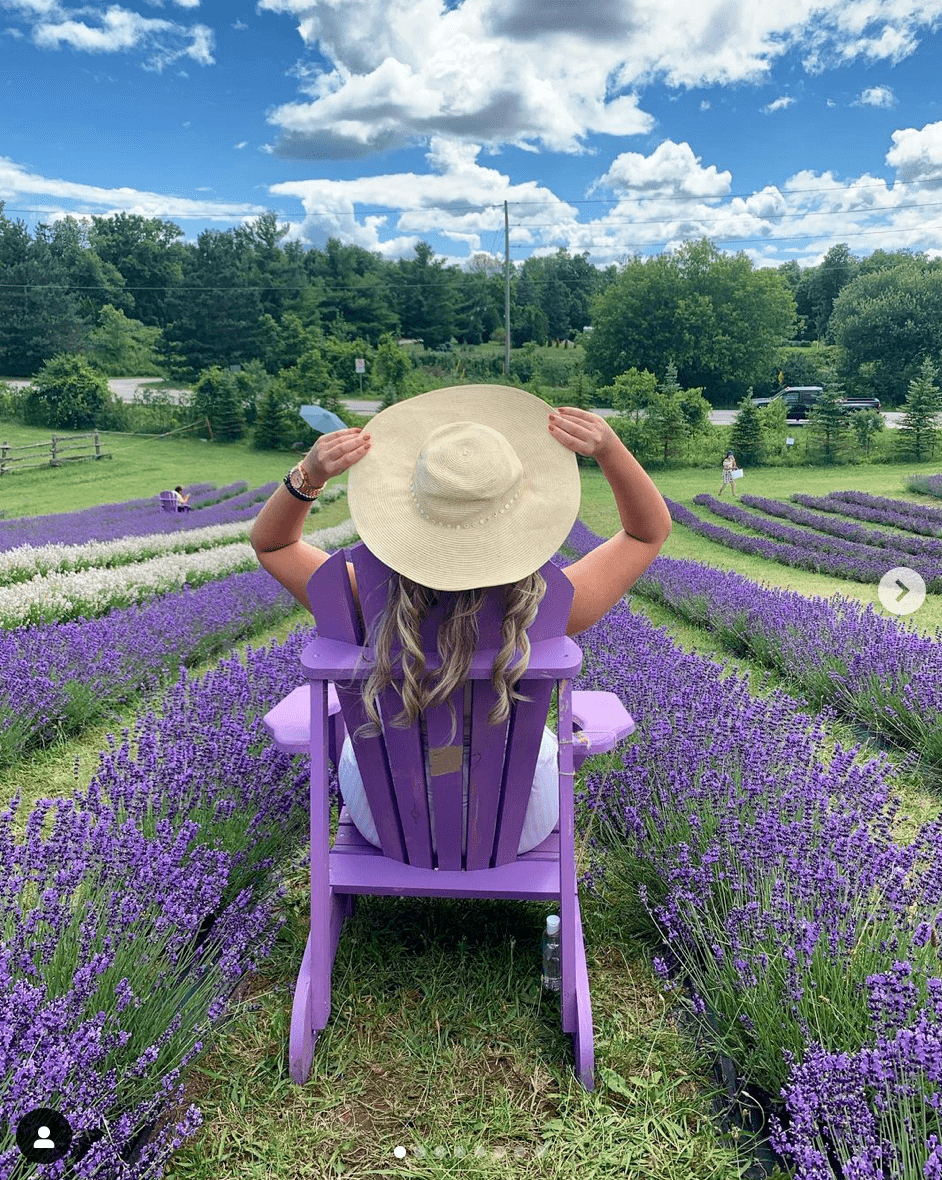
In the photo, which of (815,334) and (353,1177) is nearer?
(353,1177)

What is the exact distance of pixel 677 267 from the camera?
46.6 meters

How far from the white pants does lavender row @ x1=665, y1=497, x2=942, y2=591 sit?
8.34 metres

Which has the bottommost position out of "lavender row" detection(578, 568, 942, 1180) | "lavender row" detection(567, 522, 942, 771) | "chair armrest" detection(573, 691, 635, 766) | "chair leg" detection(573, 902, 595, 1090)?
"lavender row" detection(567, 522, 942, 771)

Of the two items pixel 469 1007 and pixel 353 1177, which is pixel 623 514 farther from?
pixel 353 1177

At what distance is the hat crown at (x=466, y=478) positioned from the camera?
5.28 feet

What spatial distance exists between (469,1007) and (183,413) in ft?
107

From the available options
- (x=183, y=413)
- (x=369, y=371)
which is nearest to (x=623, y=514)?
(x=183, y=413)

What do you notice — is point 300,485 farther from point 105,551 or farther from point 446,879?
point 105,551

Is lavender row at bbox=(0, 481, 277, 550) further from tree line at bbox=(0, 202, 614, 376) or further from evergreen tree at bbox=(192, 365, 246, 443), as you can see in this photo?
tree line at bbox=(0, 202, 614, 376)

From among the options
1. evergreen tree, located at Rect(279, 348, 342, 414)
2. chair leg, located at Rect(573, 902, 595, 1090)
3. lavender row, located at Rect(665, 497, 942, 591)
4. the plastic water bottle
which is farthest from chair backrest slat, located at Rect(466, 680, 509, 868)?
evergreen tree, located at Rect(279, 348, 342, 414)

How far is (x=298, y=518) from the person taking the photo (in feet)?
6.33

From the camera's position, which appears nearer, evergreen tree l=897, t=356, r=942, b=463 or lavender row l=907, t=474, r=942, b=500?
lavender row l=907, t=474, r=942, b=500

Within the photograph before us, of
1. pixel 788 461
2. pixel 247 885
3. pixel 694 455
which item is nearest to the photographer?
pixel 247 885

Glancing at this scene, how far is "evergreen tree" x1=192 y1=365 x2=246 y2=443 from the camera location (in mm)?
30812
